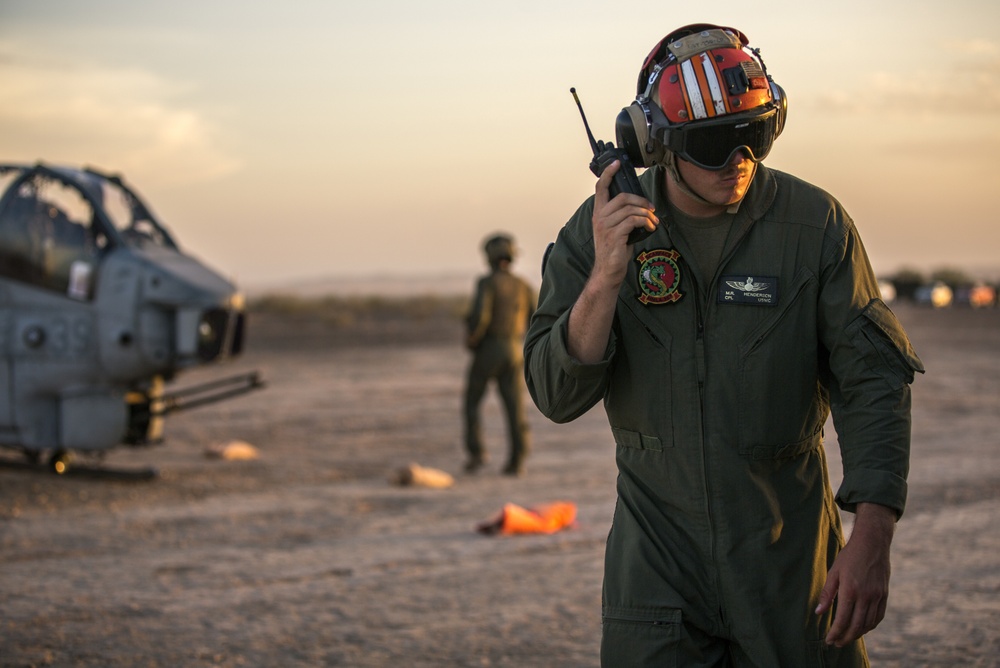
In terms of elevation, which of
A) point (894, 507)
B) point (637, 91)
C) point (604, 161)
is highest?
point (637, 91)

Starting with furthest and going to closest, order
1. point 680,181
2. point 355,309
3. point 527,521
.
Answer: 1. point 355,309
2. point 527,521
3. point 680,181

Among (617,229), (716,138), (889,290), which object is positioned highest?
(716,138)

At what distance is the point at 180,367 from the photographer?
35.4 ft

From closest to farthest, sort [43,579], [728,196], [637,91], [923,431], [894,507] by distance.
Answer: [894,507] → [728,196] → [637,91] → [43,579] → [923,431]

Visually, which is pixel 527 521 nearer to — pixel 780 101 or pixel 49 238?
pixel 49 238

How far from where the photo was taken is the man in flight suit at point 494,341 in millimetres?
11867

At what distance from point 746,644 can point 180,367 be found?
872 centimetres

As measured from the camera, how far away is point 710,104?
2928mm

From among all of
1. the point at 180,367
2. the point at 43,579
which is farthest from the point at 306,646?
the point at 180,367

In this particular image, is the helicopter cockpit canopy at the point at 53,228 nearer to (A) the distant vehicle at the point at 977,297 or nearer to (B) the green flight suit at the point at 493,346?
(B) the green flight suit at the point at 493,346

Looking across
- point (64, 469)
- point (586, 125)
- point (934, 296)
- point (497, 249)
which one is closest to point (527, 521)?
point (497, 249)

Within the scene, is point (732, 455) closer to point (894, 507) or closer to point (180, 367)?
point (894, 507)

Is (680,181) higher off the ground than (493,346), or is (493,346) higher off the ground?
(680,181)

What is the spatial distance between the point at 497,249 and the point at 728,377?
9.28m
